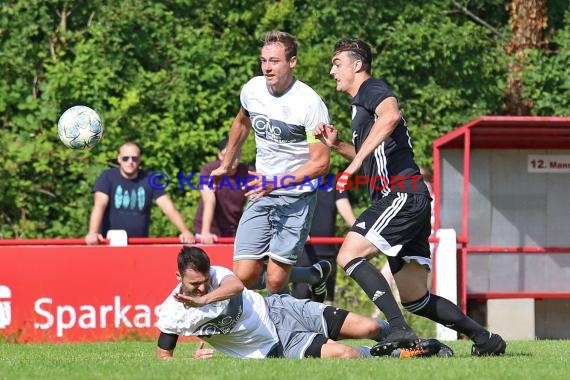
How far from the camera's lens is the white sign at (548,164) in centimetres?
1557

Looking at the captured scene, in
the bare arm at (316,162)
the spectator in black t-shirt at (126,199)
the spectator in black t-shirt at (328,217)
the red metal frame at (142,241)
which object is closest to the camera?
the bare arm at (316,162)

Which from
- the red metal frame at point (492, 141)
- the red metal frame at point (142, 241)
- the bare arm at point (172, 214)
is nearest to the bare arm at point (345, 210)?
the red metal frame at point (142, 241)

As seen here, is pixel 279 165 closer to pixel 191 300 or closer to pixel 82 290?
pixel 191 300

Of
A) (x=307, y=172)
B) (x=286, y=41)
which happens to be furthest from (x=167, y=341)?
(x=286, y=41)

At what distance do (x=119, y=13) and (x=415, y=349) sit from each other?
10273mm

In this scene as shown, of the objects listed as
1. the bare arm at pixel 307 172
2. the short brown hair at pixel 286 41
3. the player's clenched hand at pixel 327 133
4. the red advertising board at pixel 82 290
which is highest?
the short brown hair at pixel 286 41

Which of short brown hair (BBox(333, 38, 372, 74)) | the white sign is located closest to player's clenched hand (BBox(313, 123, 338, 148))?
short brown hair (BBox(333, 38, 372, 74))

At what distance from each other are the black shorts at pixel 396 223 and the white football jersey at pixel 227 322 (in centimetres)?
93

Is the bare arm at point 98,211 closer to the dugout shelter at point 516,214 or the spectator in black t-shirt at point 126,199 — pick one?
the spectator in black t-shirt at point 126,199

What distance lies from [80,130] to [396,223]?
4030 millimetres

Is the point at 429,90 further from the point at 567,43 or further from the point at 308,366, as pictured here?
the point at 308,366

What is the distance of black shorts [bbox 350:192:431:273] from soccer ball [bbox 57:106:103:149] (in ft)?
12.3

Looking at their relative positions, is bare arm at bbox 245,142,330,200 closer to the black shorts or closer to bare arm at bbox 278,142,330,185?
bare arm at bbox 278,142,330,185

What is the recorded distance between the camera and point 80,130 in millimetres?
11586
